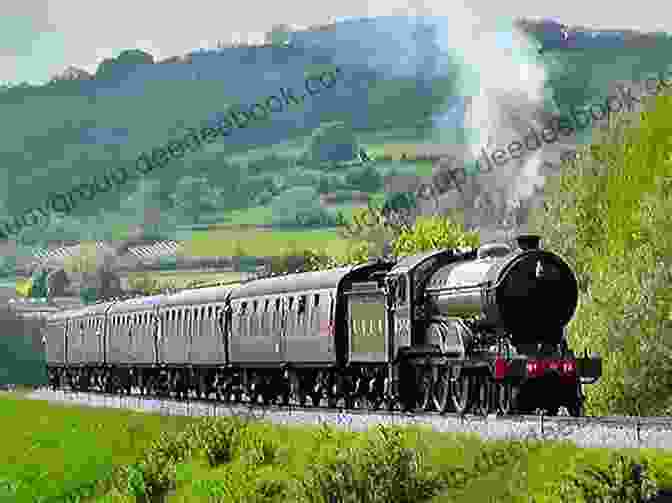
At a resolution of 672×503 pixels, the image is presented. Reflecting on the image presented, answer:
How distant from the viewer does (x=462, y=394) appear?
120 feet

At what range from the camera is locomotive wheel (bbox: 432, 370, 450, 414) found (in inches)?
1481

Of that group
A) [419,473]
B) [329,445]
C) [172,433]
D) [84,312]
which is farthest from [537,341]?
[84,312]

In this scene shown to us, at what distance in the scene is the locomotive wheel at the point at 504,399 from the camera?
34938mm

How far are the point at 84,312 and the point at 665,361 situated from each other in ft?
134

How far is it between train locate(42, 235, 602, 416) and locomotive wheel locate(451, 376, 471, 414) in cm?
2

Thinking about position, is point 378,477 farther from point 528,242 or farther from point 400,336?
point 400,336

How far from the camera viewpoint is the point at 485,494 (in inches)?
1060

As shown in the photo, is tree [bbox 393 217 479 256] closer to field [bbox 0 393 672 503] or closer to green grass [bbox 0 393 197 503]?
green grass [bbox 0 393 197 503]

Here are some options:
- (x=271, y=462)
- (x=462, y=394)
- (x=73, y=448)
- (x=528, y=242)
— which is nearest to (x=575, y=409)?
(x=462, y=394)

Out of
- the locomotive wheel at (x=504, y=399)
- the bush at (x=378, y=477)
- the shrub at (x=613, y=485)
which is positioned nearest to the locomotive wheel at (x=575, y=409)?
the locomotive wheel at (x=504, y=399)

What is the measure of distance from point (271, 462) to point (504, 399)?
556cm

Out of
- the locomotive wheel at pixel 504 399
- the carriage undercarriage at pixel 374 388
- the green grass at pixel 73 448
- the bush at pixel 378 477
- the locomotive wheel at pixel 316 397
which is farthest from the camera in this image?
the green grass at pixel 73 448

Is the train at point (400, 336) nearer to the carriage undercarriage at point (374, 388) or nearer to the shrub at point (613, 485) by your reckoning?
the carriage undercarriage at point (374, 388)

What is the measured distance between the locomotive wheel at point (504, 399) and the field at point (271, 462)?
3.31m
